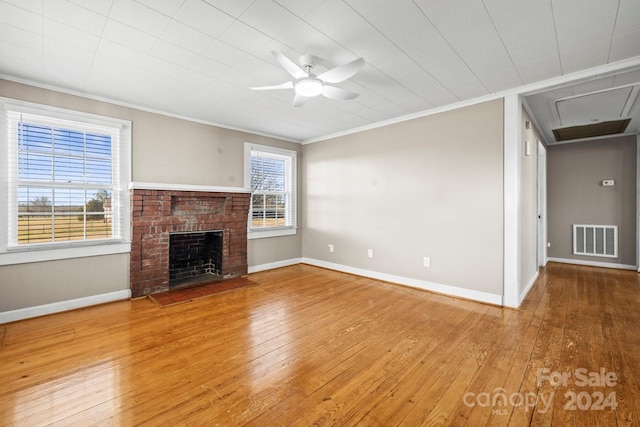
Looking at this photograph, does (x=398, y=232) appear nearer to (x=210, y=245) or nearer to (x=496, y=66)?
(x=496, y=66)

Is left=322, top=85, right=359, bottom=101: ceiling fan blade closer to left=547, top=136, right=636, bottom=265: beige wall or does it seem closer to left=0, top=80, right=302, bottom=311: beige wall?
left=0, top=80, right=302, bottom=311: beige wall

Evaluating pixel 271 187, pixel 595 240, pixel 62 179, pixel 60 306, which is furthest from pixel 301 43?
pixel 595 240

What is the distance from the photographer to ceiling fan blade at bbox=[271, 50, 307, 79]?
2119 mm

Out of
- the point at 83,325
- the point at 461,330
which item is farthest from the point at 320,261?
the point at 83,325

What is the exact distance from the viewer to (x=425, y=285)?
13.0ft

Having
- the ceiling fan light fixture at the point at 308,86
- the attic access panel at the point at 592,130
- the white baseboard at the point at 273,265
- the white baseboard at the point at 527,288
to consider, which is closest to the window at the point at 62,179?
the white baseboard at the point at 273,265

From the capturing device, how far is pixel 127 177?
144 inches

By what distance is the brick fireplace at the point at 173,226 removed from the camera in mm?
3645

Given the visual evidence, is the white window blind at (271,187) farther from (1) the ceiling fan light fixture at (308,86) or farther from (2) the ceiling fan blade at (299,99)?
(1) the ceiling fan light fixture at (308,86)

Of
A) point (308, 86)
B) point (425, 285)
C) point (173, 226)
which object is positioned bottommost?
point (425, 285)

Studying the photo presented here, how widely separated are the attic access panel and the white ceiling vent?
0.32 metres

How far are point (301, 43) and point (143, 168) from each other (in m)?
2.75

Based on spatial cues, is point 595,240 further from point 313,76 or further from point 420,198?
point 313,76

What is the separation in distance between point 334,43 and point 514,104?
224 cm
